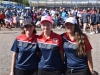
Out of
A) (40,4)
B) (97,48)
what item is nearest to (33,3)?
(40,4)

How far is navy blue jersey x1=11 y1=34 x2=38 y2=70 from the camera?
4.51 meters

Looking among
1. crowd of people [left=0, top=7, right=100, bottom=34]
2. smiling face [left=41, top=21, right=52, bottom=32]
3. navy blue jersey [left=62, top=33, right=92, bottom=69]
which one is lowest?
crowd of people [left=0, top=7, right=100, bottom=34]

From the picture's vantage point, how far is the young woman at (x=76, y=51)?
432cm

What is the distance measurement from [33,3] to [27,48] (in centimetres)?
3984

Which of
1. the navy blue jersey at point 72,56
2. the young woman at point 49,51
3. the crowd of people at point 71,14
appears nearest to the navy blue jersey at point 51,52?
the young woman at point 49,51

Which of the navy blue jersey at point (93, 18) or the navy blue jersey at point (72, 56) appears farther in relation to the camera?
the navy blue jersey at point (93, 18)

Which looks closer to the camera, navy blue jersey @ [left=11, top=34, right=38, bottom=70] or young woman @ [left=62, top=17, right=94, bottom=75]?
young woman @ [left=62, top=17, right=94, bottom=75]

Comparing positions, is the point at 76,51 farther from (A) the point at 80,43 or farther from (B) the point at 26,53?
(B) the point at 26,53

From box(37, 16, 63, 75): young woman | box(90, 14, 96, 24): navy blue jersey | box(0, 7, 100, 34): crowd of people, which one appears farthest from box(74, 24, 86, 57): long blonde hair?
box(90, 14, 96, 24): navy blue jersey

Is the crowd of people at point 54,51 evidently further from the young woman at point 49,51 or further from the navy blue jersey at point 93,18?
the navy blue jersey at point 93,18

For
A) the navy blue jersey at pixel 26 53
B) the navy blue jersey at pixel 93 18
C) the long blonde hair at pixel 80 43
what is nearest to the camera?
the long blonde hair at pixel 80 43

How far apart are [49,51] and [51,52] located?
4 cm

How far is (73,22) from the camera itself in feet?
14.4

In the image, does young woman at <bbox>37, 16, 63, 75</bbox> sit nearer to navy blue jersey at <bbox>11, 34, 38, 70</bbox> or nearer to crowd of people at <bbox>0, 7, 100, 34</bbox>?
navy blue jersey at <bbox>11, 34, 38, 70</bbox>
